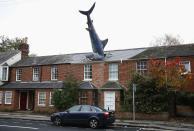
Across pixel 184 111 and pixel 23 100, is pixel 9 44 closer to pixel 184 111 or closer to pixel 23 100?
pixel 23 100

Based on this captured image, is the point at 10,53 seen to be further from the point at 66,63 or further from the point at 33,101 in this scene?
the point at 66,63

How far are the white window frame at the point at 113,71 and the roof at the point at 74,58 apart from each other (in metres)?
0.67

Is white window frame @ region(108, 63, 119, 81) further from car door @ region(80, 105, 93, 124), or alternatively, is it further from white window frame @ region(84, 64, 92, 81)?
car door @ region(80, 105, 93, 124)

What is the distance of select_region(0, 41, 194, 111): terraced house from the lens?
31.2 meters

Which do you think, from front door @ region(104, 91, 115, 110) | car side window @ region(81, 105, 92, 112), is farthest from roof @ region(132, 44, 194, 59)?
car side window @ region(81, 105, 92, 112)

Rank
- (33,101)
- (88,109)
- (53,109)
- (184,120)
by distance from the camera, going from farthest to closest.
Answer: (33,101) → (53,109) → (184,120) → (88,109)

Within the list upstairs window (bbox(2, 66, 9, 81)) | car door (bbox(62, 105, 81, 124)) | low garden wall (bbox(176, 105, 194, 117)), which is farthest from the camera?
upstairs window (bbox(2, 66, 9, 81))

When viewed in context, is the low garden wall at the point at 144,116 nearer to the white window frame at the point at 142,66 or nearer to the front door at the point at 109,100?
the front door at the point at 109,100

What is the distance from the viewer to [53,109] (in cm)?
3434

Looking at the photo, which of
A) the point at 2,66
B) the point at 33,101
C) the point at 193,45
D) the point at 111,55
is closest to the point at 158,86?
the point at 193,45

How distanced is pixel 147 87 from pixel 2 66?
2208 cm

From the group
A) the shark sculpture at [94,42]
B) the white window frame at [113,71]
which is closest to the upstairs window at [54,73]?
the shark sculpture at [94,42]

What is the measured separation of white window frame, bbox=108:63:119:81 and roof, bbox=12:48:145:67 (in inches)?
26.4

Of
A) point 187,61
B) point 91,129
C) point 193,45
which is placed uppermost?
point 193,45
